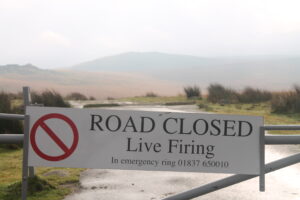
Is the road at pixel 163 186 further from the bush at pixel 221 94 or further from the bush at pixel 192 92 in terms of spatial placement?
the bush at pixel 192 92

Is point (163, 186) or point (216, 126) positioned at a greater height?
point (216, 126)

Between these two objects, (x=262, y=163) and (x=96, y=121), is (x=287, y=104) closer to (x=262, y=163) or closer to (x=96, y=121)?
(x=262, y=163)

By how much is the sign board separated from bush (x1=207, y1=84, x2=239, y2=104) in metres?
18.1

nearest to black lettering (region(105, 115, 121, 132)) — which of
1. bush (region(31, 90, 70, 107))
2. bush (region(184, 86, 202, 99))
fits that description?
bush (region(31, 90, 70, 107))

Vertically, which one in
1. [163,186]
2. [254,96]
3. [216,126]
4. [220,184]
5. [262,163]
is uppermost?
[254,96]

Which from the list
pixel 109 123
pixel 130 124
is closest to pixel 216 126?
pixel 130 124

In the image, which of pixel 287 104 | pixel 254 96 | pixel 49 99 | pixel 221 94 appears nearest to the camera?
pixel 49 99

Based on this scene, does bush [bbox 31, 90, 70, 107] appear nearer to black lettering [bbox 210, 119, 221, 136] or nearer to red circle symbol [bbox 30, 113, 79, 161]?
red circle symbol [bbox 30, 113, 79, 161]

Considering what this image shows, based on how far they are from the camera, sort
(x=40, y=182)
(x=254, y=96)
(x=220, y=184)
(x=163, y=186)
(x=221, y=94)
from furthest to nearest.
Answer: (x=221, y=94) < (x=254, y=96) < (x=163, y=186) < (x=40, y=182) < (x=220, y=184)

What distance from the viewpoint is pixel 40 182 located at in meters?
6.04

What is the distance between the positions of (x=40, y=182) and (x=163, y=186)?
1.46 meters

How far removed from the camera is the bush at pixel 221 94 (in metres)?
22.6

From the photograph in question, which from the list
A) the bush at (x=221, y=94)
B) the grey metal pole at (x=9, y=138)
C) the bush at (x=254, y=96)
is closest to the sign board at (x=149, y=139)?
the grey metal pole at (x=9, y=138)

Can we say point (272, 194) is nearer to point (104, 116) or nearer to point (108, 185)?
point (108, 185)
